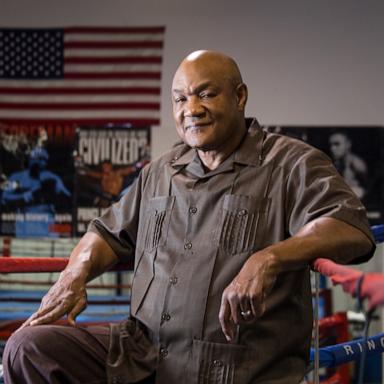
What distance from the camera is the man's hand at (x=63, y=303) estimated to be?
2232mm

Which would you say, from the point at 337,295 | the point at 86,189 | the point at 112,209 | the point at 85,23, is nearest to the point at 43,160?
the point at 86,189

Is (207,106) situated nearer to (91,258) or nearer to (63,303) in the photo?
(91,258)

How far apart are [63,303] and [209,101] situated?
0.76 meters

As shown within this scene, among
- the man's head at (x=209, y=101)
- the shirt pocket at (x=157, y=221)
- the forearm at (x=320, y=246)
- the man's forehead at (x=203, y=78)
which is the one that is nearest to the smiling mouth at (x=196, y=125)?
the man's head at (x=209, y=101)

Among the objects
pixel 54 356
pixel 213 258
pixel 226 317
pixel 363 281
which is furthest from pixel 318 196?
pixel 54 356

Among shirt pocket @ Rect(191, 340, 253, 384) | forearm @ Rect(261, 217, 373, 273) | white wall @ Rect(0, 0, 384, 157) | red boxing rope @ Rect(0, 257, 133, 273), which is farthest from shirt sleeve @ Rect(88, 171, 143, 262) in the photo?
white wall @ Rect(0, 0, 384, 157)

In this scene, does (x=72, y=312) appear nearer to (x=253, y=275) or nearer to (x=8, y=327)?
(x=253, y=275)

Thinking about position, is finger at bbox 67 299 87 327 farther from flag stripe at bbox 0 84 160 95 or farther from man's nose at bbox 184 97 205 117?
flag stripe at bbox 0 84 160 95

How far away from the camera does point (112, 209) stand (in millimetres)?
2629

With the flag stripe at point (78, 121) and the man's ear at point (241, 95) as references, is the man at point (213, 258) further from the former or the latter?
the flag stripe at point (78, 121)

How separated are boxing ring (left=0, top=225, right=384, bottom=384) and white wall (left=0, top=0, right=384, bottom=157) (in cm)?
143

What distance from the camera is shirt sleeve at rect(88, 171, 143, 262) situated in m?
2.55

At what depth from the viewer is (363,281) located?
1.41 metres

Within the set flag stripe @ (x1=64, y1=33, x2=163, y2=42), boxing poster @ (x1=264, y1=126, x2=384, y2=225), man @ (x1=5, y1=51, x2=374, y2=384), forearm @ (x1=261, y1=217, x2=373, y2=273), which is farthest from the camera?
flag stripe @ (x1=64, y1=33, x2=163, y2=42)
